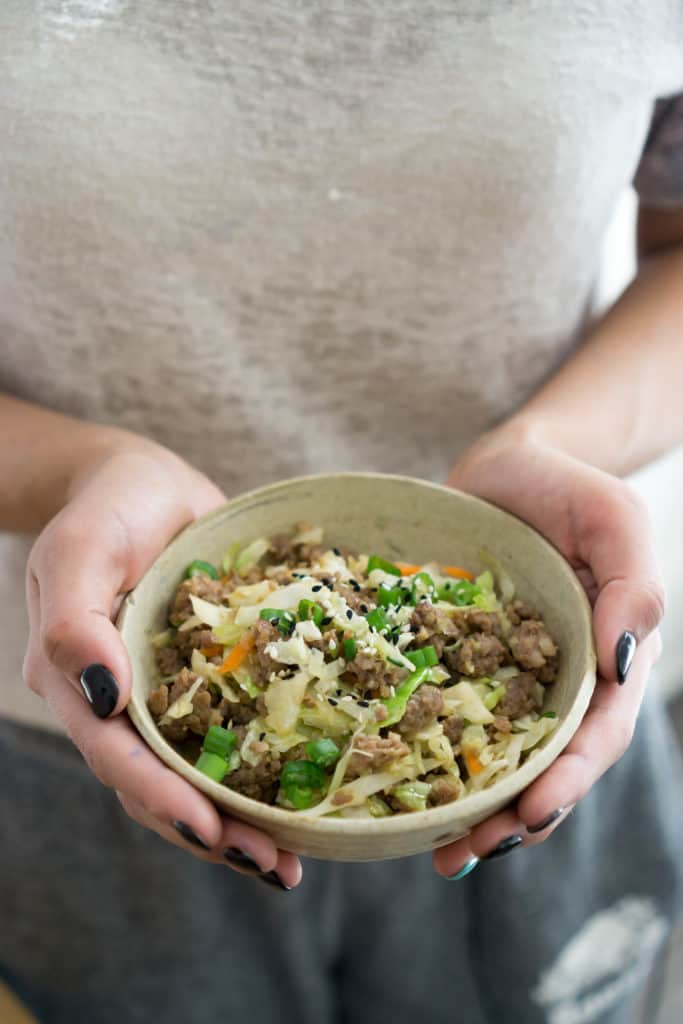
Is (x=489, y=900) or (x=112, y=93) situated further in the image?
(x=489, y=900)

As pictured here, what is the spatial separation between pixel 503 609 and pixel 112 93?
0.78 m

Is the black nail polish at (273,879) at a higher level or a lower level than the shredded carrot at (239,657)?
lower

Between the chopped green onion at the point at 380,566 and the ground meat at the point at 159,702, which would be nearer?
the ground meat at the point at 159,702

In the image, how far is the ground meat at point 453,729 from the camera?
1.02m

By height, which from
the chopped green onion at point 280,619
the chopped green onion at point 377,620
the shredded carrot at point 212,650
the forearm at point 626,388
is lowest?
→ the shredded carrot at point 212,650

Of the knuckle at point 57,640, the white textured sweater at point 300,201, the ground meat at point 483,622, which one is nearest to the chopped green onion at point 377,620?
the ground meat at point 483,622

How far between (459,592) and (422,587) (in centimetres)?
5

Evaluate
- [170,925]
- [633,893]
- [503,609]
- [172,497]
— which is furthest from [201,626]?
[633,893]

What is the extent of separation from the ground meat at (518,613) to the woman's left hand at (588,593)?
7cm

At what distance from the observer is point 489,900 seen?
183 centimetres

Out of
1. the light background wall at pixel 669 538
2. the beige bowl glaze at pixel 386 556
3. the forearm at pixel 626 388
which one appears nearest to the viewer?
the beige bowl glaze at pixel 386 556

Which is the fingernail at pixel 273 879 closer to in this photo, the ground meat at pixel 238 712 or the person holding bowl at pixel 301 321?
the person holding bowl at pixel 301 321

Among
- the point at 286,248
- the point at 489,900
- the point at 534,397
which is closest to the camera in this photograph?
the point at 286,248

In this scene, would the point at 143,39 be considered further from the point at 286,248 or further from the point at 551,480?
the point at 551,480
